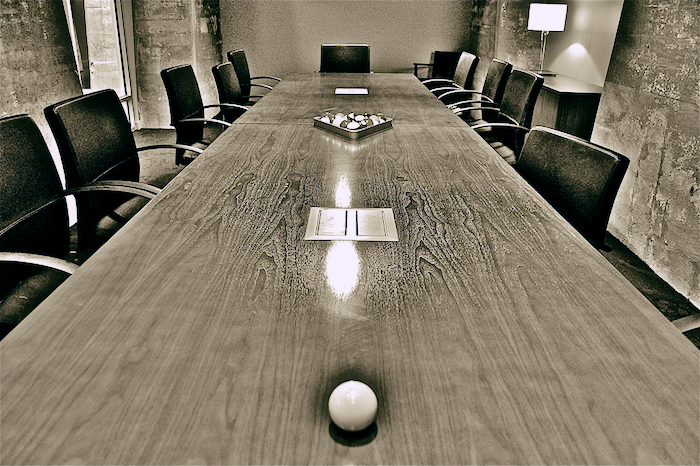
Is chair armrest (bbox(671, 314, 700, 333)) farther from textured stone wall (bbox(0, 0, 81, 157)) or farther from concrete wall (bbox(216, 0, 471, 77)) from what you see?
concrete wall (bbox(216, 0, 471, 77))

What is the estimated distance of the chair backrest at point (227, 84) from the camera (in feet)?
11.1

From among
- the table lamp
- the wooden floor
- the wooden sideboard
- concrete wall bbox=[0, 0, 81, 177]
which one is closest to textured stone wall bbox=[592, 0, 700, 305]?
the wooden floor

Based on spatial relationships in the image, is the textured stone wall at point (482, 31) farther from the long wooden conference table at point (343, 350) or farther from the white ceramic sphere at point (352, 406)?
the white ceramic sphere at point (352, 406)

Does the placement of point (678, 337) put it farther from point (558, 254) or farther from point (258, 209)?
point (258, 209)

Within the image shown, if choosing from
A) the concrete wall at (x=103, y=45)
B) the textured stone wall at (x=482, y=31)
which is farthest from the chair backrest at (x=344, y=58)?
the concrete wall at (x=103, y=45)

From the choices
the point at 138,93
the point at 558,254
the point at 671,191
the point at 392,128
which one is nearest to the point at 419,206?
the point at 558,254

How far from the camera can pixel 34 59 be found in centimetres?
289

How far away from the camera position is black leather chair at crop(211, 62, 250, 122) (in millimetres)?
3394

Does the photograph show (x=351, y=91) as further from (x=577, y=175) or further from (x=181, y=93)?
(x=577, y=175)

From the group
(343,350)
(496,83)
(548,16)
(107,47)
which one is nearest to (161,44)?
(107,47)

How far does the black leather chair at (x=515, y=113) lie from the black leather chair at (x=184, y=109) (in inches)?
60.1

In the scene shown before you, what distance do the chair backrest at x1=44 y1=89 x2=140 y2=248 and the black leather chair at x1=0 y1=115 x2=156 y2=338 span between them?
121 millimetres

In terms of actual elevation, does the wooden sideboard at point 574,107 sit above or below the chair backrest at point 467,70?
below

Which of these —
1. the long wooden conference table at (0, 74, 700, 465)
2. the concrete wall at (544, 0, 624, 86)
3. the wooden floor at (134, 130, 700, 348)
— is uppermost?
the concrete wall at (544, 0, 624, 86)
